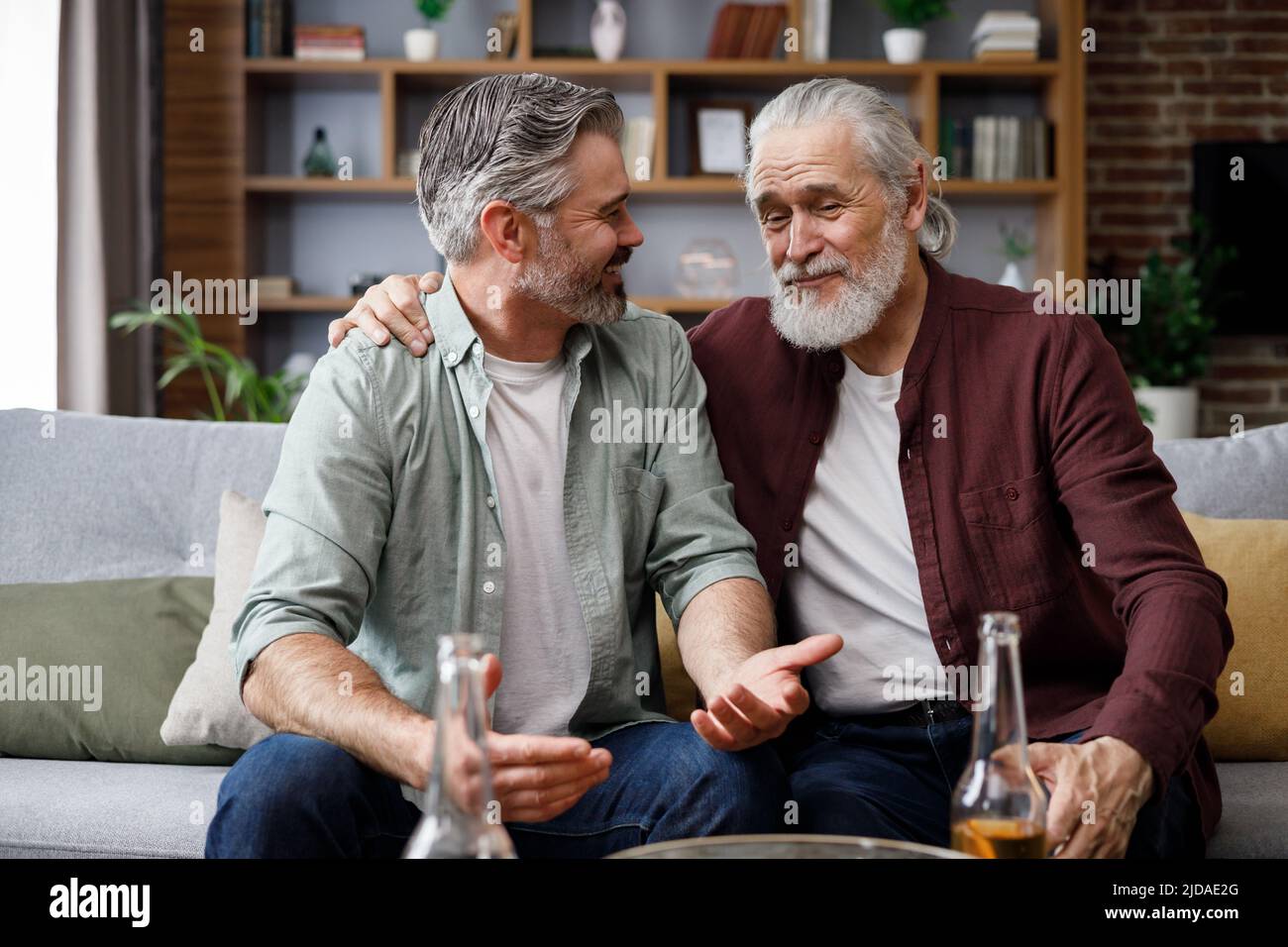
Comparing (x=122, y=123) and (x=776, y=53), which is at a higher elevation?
(x=776, y=53)

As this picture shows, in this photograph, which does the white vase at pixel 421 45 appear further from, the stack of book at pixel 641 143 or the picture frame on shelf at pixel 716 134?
the picture frame on shelf at pixel 716 134

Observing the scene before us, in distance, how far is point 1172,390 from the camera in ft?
14.0

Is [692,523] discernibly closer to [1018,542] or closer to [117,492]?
[1018,542]

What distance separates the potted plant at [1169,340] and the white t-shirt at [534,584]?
313cm

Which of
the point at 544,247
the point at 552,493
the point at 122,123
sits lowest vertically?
the point at 552,493

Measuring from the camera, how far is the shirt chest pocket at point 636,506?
1.55 metres

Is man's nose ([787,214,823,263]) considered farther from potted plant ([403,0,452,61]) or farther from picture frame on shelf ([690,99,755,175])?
potted plant ([403,0,452,61])

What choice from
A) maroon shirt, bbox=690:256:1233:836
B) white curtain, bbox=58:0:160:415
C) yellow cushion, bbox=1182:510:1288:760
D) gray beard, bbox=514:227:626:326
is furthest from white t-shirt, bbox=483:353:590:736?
white curtain, bbox=58:0:160:415

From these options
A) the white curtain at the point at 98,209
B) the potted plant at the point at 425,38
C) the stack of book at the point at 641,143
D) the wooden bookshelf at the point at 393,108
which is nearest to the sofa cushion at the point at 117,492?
the white curtain at the point at 98,209

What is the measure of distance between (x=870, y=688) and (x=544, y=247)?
0.66 meters

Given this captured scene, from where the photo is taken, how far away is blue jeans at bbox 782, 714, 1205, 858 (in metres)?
1.37

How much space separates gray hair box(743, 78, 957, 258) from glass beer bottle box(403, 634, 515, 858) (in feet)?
3.68
